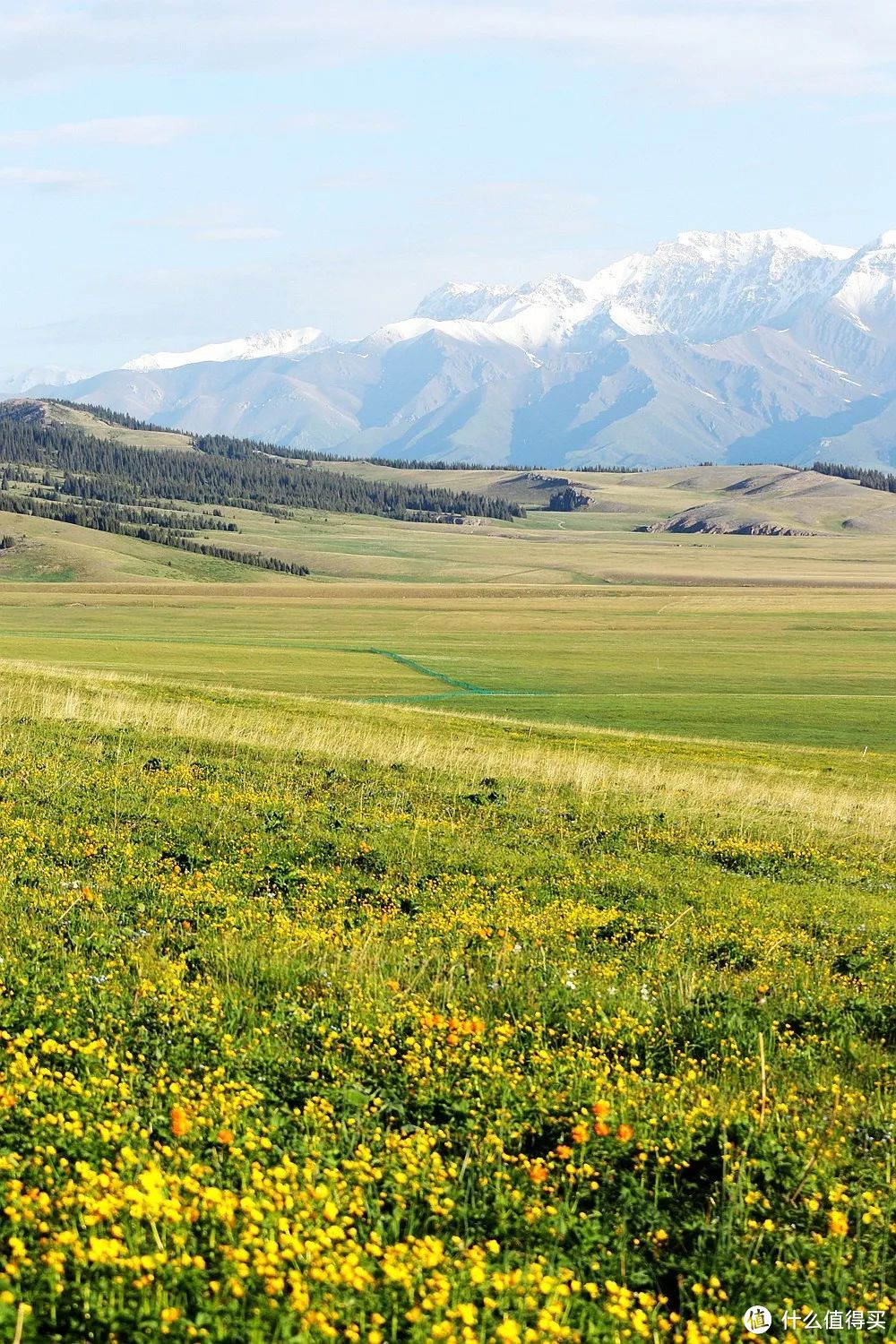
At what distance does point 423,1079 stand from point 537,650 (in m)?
76.6

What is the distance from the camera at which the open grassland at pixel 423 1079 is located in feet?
20.1

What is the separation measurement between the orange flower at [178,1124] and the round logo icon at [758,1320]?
365cm

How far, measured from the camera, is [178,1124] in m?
7.35

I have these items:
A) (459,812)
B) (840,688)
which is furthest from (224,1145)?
(840,688)

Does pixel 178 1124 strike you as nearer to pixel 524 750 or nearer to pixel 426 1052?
pixel 426 1052

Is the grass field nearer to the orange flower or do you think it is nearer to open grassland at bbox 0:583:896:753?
the orange flower

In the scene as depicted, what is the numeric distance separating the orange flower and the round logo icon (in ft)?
12.0

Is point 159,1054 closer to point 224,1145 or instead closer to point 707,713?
point 224,1145

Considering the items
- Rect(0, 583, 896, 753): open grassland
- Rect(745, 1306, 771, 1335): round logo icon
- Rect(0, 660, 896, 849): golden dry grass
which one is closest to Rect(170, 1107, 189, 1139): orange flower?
Rect(745, 1306, 771, 1335): round logo icon

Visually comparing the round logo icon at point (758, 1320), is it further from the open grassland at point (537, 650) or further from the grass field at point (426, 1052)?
the open grassland at point (537, 650)

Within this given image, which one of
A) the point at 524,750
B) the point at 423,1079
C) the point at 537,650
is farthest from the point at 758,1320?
the point at 537,650

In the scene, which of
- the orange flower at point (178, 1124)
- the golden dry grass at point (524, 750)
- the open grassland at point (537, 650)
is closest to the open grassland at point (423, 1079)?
the orange flower at point (178, 1124)

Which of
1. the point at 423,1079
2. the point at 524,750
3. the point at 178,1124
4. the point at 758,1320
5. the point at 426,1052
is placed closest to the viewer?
the point at 758,1320

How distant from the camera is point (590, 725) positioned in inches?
1918
